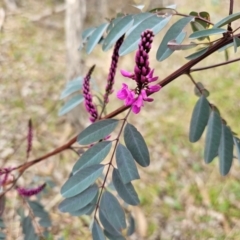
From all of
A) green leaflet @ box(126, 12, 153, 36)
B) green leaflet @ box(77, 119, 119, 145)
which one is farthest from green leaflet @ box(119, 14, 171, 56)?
green leaflet @ box(77, 119, 119, 145)

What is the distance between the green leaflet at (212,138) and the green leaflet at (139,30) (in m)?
0.20

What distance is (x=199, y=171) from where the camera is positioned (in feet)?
6.90

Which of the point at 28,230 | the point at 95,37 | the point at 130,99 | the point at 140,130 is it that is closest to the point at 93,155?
the point at 130,99

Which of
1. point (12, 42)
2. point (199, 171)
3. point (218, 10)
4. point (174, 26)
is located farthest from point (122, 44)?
point (218, 10)

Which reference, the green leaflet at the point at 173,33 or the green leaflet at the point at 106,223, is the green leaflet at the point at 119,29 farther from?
the green leaflet at the point at 106,223

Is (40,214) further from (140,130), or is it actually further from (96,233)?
(140,130)

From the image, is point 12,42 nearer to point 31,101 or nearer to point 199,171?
point 31,101

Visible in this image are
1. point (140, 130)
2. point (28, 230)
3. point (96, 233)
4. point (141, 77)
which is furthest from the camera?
point (140, 130)

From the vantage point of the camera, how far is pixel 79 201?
0.68m

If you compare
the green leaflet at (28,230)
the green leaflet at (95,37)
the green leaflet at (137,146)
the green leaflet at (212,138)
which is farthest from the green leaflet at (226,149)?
the green leaflet at (28,230)

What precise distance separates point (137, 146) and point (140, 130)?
66.9 inches

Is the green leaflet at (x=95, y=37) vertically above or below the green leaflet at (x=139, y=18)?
above

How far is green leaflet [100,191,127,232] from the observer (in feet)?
2.28

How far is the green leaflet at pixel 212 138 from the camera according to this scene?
69cm
